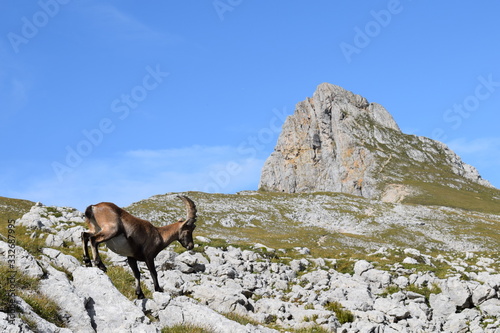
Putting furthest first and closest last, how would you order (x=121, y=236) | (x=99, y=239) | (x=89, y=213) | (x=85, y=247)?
(x=121, y=236) → (x=89, y=213) → (x=99, y=239) → (x=85, y=247)

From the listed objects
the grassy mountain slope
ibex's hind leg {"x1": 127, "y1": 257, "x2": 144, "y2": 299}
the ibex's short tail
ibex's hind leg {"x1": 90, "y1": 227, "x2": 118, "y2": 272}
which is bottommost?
ibex's hind leg {"x1": 127, "y1": 257, "x2": 144, "y2": 299}

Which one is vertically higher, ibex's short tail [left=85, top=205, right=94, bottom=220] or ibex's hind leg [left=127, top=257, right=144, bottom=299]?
ibex's short tail [left=85, top=205, right=94, bottom=220]

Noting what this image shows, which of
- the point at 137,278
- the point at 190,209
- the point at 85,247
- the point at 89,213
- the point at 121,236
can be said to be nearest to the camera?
the point at 85,247

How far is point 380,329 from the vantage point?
47.6 ft

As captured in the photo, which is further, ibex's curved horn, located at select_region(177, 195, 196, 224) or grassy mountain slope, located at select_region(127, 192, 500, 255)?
grassy mountain slope, located at select_region(127, 192, 500, 255)

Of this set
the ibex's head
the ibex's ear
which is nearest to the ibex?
the ibex's head

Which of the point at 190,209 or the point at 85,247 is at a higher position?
the point at 190,209

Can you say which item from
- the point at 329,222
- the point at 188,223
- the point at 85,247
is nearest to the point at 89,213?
the point at 85,247

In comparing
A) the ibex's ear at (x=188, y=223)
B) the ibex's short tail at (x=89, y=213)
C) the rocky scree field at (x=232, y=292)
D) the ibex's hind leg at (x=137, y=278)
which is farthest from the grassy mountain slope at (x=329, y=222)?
the ibex's short tail at (x=89, y=213)

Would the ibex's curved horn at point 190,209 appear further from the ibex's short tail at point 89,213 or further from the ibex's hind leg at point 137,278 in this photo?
the ibex's short tail at point 89,213

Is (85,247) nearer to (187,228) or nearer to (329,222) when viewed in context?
(187,228)

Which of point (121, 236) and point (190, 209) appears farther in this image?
point (190, 209)

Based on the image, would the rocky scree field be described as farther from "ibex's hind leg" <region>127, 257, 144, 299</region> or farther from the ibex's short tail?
Answer: the ibex's short tail

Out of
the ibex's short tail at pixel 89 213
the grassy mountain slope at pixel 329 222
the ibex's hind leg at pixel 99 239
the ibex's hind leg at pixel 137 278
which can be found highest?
the grassy mountain slope at pixel 329 222
